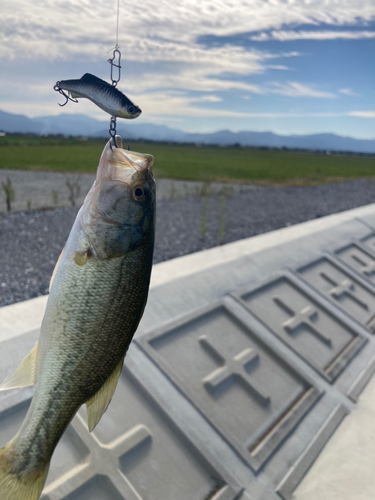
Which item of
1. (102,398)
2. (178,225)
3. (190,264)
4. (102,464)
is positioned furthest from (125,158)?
(178,225)

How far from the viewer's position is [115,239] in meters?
1.38

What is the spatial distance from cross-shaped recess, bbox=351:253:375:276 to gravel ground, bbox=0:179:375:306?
271cm

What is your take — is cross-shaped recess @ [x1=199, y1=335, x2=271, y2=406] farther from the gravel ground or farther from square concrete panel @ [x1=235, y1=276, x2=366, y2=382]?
the gravel ground

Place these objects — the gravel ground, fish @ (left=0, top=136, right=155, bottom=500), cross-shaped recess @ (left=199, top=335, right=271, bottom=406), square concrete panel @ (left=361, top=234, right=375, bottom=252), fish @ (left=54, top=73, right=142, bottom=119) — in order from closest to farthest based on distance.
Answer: fish @ (left=54, top=73, right=142, bottom=119) → fish @ (left=0, top=136, right=155, bottom=500) → cross-shaped recess @ (left=199, top=335, right=271, bottom=406) → the gravel ground → square concrete panel @ (left=361, top=234, right=375, bottom=252)

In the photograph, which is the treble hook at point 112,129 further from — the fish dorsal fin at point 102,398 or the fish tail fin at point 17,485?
the fish tail fin at point 17,485

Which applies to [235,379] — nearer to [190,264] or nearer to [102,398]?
[190,264]

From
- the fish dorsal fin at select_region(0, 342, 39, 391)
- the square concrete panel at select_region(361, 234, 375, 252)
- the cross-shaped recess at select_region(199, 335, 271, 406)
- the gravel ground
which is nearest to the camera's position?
the fish dorsal fin at select_region(0, 342, 39, 391)

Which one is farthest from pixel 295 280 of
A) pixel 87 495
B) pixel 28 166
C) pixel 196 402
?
pixel 28 166

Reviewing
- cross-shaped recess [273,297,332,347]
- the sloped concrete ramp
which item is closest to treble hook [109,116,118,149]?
the sloped concrete ramp

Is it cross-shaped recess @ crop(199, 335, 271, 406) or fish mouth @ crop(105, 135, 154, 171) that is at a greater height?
fish mouth @ crop(105, 135, 154, 171)

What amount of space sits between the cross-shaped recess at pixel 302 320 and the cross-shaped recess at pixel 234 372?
690mm

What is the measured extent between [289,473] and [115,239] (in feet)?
7.28

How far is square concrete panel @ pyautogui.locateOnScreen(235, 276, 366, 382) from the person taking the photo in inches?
149

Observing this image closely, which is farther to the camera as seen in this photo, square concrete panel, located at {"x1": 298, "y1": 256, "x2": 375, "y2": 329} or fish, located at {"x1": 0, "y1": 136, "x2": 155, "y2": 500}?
square concrete panel, located at {"x1": 298, "y1": 256, "x2": 375, "y2": 329}
